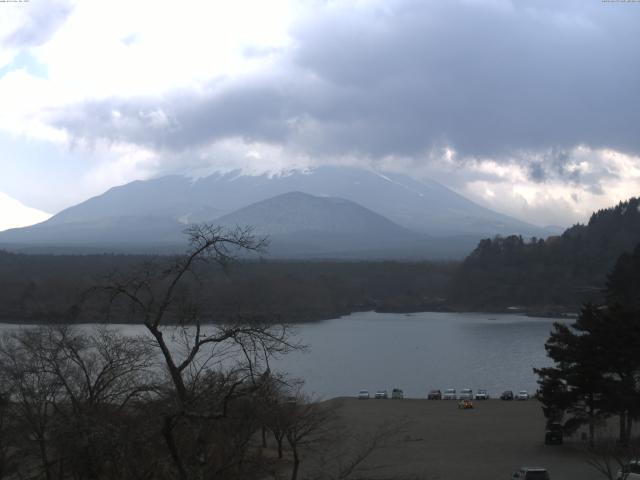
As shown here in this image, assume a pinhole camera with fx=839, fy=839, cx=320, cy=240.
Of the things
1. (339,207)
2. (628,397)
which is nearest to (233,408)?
(628,397)

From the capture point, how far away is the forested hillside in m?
46.7

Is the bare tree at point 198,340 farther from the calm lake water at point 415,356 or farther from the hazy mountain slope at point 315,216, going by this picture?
the hazy mountain slope at point 315,216

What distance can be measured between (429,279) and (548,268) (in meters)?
8.41

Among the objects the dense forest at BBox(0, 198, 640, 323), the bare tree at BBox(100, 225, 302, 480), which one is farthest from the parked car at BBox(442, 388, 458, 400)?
the dense forest at BBox(0, 198, 640, 323)

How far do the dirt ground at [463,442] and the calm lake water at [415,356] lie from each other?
6.31 feet

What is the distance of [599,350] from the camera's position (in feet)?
34.1

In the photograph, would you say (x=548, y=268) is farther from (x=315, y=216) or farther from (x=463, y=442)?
(x=315, y=216)

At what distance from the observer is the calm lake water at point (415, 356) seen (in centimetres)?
1991

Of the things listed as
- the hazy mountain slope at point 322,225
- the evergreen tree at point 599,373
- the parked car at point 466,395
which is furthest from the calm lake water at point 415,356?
the hazy mountain slope at point 322,225

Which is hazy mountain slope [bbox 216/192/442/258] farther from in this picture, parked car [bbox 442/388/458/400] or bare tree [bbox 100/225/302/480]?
bare tree [bbox 100/225/302/480]

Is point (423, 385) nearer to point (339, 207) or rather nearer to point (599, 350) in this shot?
point (599, 350)

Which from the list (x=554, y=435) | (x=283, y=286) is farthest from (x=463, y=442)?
(x=283, y=286)

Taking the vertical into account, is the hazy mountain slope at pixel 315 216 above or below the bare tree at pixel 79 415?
above

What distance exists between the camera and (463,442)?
1169 cm
